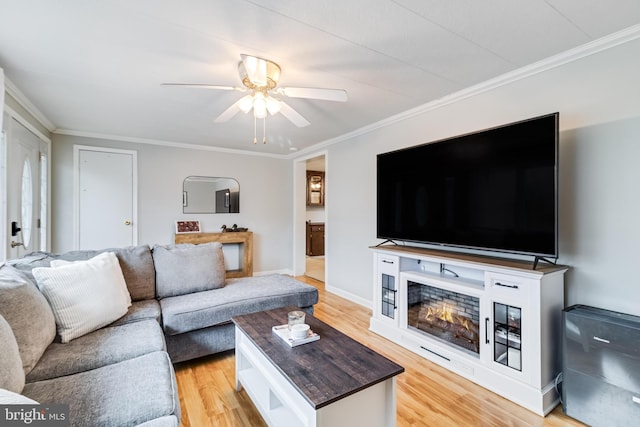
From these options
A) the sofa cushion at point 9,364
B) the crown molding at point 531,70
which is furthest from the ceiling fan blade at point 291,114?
the sofa cushion at point 9,364

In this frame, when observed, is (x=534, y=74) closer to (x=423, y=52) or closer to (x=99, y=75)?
(x=423, y=52)

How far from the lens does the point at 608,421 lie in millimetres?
1619

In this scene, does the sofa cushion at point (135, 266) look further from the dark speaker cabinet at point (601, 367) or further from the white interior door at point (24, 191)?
the dark speaker cabinet at point (601, 367)

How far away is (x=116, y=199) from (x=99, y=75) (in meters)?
2.40

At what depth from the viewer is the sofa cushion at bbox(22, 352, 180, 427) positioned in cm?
112

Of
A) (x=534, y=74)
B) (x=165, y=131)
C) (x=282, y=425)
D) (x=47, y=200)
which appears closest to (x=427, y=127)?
(x=534, y=74)

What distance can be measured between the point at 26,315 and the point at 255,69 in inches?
74.2

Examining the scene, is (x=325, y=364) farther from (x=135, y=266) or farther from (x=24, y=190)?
(x=24, y=190)

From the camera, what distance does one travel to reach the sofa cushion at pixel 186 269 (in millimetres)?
2643

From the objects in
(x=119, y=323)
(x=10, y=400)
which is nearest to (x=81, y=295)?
(x=119, y=323)

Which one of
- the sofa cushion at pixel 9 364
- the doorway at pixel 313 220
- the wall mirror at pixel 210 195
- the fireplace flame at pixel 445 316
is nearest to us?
the sofa cushion at pixel 9 364

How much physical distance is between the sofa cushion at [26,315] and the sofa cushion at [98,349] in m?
0.06

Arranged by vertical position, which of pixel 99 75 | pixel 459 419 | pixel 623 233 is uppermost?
Answer: pixel 99 75

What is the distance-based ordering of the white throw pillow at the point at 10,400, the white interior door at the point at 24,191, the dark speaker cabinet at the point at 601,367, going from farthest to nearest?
the white interior door at the point at 24,191
the dark speaker cabinet at the point at 601,367
the white throw pillow at the point at 10,400
